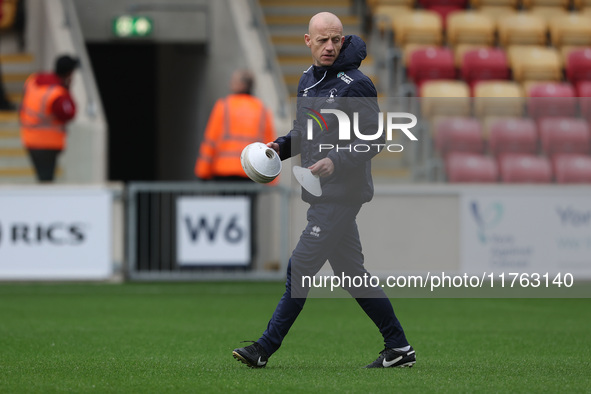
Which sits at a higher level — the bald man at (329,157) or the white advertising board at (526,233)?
the bald man at (329,157)

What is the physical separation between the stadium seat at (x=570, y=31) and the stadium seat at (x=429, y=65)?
231 cm

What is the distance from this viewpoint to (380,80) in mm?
16781

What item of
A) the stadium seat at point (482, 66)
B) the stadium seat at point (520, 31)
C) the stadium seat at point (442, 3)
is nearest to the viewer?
the stadium seat at point (482, 66)

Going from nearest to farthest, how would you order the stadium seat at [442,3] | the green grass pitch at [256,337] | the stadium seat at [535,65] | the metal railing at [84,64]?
1. the green grass pitch at [256,337]
2. the metal railing at [84,64]
3. the stadium seat at [535,65]
4. the stadium seat at [442,3]

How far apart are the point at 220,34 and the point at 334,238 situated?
1155 centimetres

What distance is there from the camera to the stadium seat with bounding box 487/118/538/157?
43.1 feet

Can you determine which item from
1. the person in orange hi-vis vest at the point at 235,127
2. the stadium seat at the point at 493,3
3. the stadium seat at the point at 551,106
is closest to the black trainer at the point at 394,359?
the person in orange hi-vis vest at the point at 235,127

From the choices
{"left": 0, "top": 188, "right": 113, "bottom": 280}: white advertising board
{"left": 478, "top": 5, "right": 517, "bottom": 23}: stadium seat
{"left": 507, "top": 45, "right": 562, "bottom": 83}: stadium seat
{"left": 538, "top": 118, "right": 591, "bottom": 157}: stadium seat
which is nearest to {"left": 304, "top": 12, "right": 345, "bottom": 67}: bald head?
{"left": 0, "top": 188, "right": 113, "bottom": 280}: white advertising board

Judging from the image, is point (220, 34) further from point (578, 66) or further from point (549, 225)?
point (549, 225)

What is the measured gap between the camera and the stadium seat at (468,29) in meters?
17.1

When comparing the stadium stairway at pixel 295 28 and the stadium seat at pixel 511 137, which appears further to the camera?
the stadium stairway at pixel 295 28

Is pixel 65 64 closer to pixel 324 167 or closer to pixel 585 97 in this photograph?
pixel 585 97

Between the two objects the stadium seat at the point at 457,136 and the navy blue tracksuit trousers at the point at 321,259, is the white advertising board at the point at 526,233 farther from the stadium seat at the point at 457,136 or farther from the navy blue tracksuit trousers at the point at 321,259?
the navy blue tracksuit trousers at the point at 321,259

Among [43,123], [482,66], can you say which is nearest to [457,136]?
[482,66]
